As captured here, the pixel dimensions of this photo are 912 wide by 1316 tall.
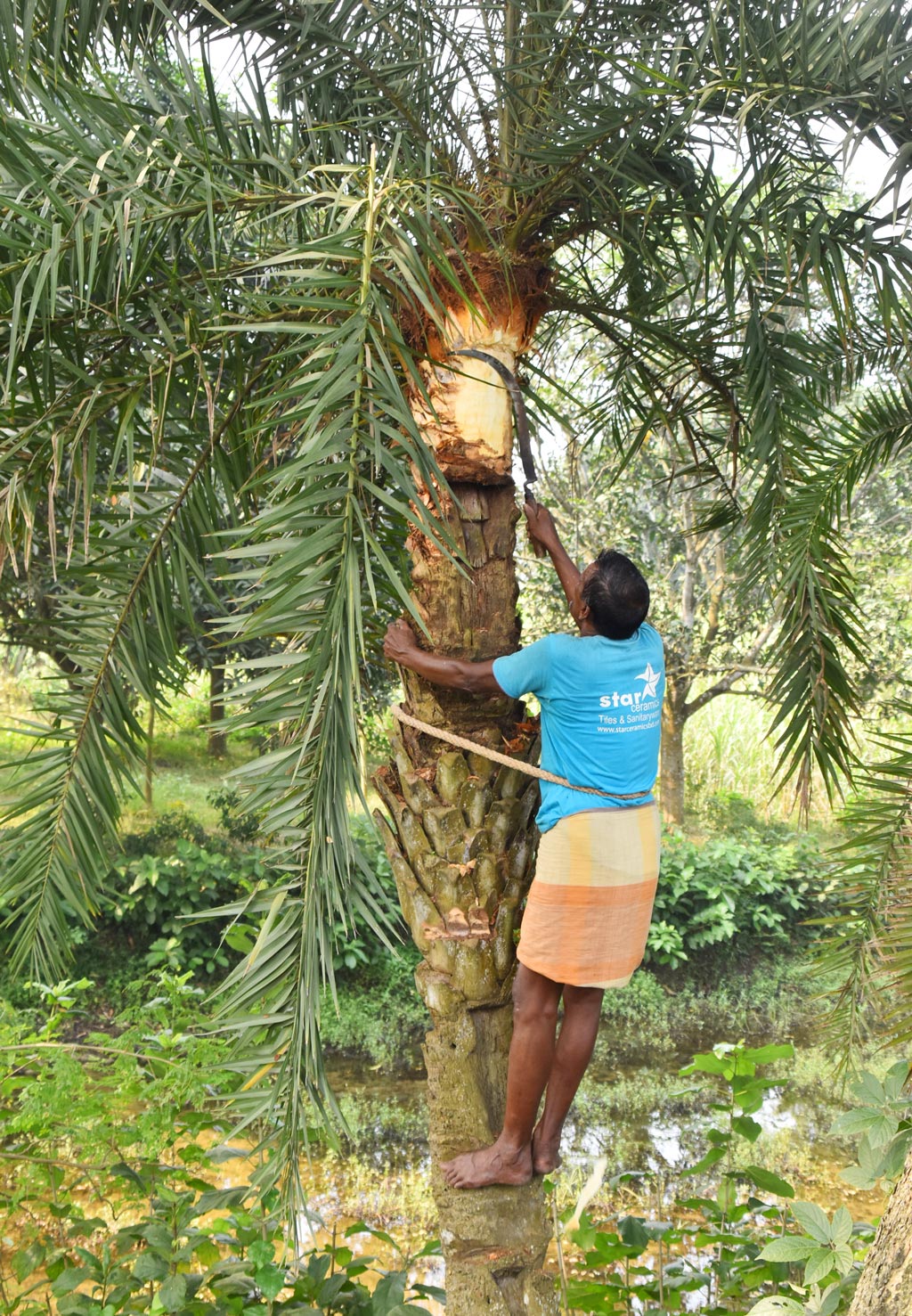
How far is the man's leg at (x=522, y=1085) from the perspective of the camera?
2910mm

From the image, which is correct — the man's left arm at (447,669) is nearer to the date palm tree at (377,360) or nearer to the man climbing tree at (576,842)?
the man climbing tree at (576,842)

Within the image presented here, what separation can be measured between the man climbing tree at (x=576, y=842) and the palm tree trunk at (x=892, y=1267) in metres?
0.85

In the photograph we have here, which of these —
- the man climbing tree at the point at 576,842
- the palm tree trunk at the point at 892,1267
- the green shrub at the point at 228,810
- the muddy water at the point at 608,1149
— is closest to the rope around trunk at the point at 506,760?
the man climbing tree at the point at 576,842

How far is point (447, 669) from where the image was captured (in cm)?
300

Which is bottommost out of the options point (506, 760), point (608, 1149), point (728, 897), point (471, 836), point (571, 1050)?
point (608, 1149)

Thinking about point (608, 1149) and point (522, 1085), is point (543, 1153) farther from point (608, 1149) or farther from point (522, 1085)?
point (608, 1149)

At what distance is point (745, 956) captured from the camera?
10.9 m

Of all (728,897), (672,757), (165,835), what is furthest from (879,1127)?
(672,757)

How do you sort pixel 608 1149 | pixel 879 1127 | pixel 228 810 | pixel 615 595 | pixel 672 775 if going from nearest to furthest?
pixel 879 1127
pixel 615 595
pixel 608 1149
pixel 228 810
pixel 672 775

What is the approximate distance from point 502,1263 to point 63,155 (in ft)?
10.7

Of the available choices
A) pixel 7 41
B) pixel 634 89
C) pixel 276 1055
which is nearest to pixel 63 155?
pixel 7 41

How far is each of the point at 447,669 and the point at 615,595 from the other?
0.50 m

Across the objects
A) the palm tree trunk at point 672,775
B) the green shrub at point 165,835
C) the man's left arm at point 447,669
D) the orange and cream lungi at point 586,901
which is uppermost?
the man's left arm at point 447,669

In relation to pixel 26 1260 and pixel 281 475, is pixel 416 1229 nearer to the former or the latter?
pixel 26 1260
